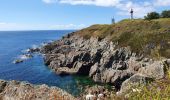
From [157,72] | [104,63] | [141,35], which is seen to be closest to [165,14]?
[141,35]

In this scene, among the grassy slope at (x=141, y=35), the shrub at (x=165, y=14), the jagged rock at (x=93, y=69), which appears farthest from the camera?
the shrub at (x=165, y=14)

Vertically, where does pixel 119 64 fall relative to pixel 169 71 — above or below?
below

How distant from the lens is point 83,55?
305ft

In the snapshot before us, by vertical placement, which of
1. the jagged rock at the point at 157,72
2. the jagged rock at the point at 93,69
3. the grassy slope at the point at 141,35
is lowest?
the jagged rock at the point at 93,69

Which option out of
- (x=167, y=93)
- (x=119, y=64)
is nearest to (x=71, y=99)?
(x=167, y=93)

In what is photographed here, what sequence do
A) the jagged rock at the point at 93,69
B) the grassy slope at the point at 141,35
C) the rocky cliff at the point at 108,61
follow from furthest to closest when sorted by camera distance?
the grassy slope at the point at 141,35 < the jagged rock at the point at 93,69 < the rocky cliff at the point at 108,61

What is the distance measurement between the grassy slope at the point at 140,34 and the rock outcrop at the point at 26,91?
2653 inches

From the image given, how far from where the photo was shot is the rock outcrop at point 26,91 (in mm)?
12523

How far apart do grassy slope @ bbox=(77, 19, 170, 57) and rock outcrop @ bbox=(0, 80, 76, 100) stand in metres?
67.4

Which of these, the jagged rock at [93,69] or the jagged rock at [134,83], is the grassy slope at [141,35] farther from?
the jagged rock at [134,83]

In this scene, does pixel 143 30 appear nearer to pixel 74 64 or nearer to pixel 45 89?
pixel 74 64

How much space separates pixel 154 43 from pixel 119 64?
14.5 meters

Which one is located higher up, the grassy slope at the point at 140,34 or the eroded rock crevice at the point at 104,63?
the grassy slope at the point at 140,34

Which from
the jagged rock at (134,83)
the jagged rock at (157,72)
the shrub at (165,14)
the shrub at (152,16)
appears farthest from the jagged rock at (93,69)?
the jagged rock at (134,83)
